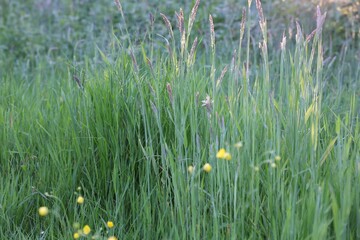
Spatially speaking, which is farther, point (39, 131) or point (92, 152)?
point (39, 131)

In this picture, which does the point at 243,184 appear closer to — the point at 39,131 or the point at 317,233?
the point at 317,233

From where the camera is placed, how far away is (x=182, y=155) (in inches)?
89.3

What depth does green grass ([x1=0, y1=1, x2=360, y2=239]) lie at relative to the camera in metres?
1.92

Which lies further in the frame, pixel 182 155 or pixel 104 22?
pixel 104 22

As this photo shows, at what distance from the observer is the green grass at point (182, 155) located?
75.5 inches

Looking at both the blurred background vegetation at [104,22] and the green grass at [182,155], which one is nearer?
the green grass at [182,155]

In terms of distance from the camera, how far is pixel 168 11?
5578 mm

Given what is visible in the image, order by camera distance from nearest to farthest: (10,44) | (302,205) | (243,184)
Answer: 1. (302,205)
2. (243,184)
3. (10,44)

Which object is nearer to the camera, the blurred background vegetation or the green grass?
the green grass

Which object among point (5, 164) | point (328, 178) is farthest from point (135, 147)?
point (328, 178)

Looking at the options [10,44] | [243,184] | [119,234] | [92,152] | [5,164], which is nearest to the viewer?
[243,184]

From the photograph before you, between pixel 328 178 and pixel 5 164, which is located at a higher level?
pixel 328 178

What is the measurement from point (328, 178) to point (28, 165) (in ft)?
4.41

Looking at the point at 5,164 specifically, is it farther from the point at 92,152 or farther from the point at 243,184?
the point at 243,184
